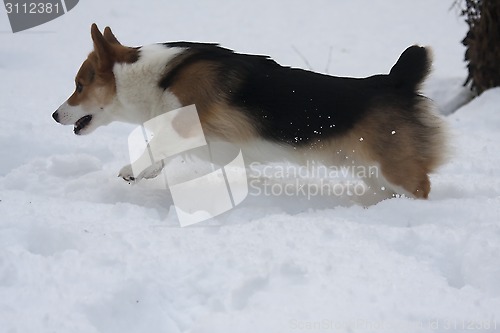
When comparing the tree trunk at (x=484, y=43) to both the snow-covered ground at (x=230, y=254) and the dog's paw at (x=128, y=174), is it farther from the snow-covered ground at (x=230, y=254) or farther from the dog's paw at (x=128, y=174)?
the dog's paw at (x=128, y=174)

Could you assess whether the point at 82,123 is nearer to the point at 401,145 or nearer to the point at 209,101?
the point at 209,101

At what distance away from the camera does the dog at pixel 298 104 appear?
12.3 feet

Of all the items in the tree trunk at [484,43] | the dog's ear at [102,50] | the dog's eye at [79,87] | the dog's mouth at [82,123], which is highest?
the dog's ear at [102,50]

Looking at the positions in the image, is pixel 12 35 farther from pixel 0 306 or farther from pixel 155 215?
pixel 0 306

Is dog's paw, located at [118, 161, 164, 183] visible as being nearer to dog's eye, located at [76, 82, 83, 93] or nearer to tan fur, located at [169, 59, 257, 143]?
tan fur, located at [169, 59, 257, 143]

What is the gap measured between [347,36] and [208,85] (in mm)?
6560

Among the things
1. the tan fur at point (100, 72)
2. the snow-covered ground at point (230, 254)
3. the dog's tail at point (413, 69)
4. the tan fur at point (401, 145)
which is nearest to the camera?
the snow-covered ground at point (230, 254)

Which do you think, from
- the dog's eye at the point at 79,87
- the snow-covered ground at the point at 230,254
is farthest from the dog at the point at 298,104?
the snow-covered ground at the point at 230,254

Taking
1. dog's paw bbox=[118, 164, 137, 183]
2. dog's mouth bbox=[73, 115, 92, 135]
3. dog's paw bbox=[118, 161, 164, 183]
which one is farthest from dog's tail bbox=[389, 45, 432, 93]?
dog's mouth bbox=[73, 115, 92, 135]

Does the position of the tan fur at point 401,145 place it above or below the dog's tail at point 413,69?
below

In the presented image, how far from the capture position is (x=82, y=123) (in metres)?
4.20

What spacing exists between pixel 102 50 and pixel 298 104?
1275 millimetres

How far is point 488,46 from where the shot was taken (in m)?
6.37

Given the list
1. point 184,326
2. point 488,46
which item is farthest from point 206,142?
point 488,46
